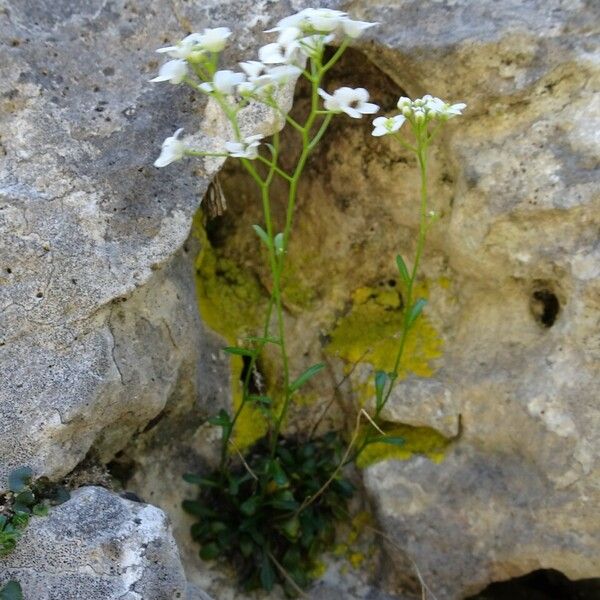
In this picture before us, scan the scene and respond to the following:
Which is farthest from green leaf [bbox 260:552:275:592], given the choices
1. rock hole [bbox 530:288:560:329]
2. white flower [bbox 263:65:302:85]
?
white flower [bbox 263:65:302:85]

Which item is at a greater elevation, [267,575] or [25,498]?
[25,498]

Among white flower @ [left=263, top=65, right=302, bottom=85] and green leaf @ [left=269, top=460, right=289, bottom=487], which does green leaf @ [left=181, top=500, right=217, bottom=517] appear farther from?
white flower @ [left=263, top=65, right=302, bottom=85]

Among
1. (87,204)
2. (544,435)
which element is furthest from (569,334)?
(87,204)

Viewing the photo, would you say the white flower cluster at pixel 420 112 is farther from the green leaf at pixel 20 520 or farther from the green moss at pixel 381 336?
the green leaf at pixel 20 520

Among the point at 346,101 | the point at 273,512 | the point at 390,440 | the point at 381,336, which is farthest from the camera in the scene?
the point at 381,336

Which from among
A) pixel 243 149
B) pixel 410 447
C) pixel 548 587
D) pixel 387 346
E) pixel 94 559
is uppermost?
pixel 243 149

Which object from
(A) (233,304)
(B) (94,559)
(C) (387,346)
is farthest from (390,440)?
(B) (94,559)

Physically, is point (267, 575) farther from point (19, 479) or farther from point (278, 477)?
point (19, 479)
